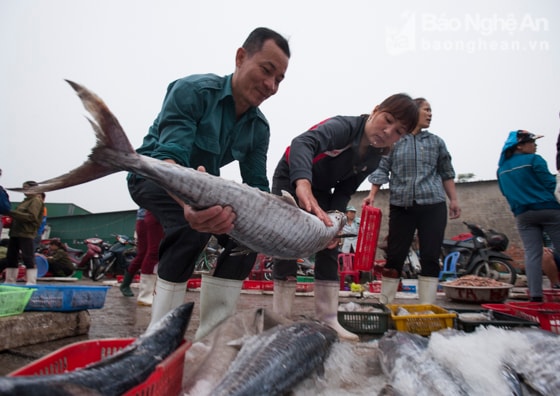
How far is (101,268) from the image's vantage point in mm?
11484

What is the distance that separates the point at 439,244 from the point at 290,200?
8.92ft

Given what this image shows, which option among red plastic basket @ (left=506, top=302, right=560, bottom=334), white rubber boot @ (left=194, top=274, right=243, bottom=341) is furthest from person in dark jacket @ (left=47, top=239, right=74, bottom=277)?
red plastic basket @ (left=506, top=302, right=560, bottom=334)

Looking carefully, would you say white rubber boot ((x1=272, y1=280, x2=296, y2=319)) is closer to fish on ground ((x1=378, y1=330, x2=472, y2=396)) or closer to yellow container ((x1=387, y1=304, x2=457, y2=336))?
yellow container ((x1=387, y1=304, x2=457, y2=336))

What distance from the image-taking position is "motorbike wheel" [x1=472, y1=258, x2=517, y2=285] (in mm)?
8180

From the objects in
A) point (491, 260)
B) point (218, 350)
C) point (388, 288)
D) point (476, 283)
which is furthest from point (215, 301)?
point (491, 260)

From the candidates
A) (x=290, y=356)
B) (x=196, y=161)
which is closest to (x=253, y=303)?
(x=196, y=161)

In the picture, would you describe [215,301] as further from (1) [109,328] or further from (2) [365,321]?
(2) [365,321]

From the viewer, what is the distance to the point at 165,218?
2.39 m

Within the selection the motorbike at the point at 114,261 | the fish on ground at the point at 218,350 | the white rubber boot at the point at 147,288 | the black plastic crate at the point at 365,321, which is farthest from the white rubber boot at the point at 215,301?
the motorbike at the point at 114,261

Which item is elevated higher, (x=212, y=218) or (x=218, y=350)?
(x=212, y=218)

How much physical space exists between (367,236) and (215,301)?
13.7 ft

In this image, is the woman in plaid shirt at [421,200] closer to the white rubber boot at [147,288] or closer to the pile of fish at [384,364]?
the pile of fish at [384,364]

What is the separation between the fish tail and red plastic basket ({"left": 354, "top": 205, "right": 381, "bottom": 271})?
436 cm

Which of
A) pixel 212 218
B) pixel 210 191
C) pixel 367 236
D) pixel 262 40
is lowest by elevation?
pixel 212 218
